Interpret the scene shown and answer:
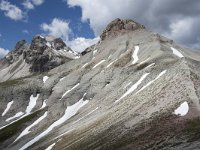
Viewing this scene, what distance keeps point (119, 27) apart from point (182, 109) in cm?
12007

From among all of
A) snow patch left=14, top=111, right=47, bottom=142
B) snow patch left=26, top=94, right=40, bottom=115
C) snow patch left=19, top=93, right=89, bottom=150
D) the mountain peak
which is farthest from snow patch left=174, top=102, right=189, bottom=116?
the mountain peak

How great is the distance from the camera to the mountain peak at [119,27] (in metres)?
164

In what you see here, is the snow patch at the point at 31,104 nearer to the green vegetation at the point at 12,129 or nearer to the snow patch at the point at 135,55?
the green vegetation at the point at 12,129

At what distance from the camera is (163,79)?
73.4 meters

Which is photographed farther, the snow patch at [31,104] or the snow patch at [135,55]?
the snow patch at [31,104]

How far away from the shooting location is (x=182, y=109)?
52094 mm

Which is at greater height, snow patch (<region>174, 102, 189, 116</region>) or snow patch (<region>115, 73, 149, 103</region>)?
snow patch (<region>115, 73, 149, 103</region>)

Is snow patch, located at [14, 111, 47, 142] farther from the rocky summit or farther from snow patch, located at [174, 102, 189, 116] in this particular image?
snow patch, located at [174, 102, 189, 116]

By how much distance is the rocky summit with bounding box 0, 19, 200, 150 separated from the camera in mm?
51031

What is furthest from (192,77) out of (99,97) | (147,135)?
(99,97)

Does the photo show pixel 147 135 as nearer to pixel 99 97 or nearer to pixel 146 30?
pixel 99 97

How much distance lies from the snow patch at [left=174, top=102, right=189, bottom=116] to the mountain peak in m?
112

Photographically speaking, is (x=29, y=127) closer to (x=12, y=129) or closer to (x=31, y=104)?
(x=12, y=129)

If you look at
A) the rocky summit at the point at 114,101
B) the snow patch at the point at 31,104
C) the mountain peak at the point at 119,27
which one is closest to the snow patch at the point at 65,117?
the rocky summit at the point at 114,101
